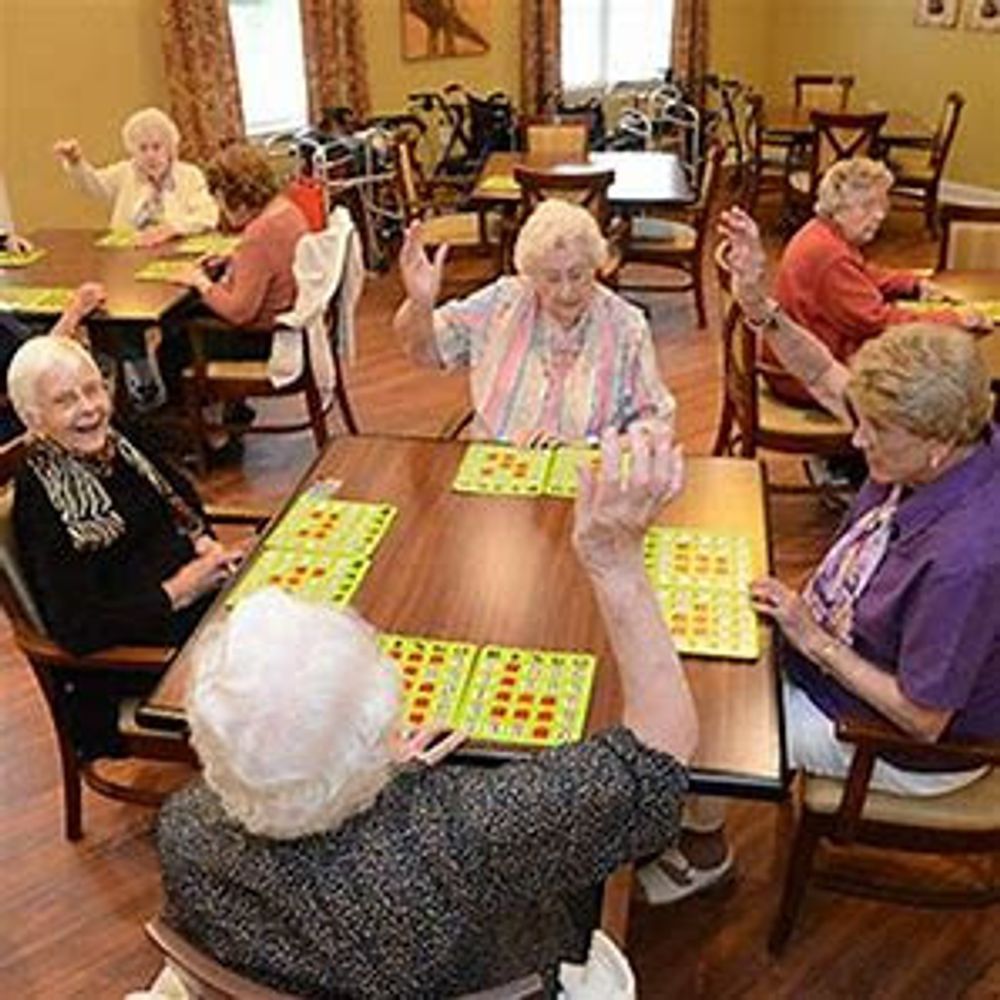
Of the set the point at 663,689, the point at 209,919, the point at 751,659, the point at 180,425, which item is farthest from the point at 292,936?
the point at 180,425

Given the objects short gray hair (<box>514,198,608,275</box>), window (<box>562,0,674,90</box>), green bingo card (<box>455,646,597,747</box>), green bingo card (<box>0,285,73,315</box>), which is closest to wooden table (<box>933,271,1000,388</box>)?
short gray hair (<box>514,198,608,275</box>)

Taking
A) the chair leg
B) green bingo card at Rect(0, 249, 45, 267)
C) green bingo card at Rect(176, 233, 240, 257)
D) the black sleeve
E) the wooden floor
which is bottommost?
the wooden floor

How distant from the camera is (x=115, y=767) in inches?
109

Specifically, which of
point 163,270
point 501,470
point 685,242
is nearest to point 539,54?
point 685,242

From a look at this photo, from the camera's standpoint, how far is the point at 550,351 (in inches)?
110

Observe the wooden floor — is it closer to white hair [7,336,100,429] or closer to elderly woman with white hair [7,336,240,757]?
elderly woman with white hair [7,336,240,757]

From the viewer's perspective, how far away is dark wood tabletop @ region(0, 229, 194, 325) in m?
3.56

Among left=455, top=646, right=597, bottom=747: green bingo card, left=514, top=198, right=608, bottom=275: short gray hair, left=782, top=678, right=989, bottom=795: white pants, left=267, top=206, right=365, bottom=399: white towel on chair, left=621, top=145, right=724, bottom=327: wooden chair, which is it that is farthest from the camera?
left=621, top=145, right=724, bottom=327: wooden chair

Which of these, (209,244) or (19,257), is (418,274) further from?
(19,257)

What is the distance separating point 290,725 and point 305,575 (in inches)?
35.5

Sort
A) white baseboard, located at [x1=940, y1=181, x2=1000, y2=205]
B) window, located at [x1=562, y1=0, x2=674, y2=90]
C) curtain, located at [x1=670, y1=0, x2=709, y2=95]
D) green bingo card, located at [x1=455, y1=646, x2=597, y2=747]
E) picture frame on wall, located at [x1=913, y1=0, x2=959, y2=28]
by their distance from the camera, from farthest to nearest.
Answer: curtain, located at [x1=670, y1=0, x2=709, y2=95] → window, located at [x1=562, y1=0, x2=674, y2=90] → white baseboard, located at [x1=940, y1=181, x2=1000, y2=205] → picture frame on wall, located at [x1=913, y1=0, x2=959, y2=28] → green bingo card, located at [x1=455, y1=646, x2=597, y2=747]

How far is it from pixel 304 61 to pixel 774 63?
3.79m

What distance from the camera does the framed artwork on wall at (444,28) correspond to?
687 cm

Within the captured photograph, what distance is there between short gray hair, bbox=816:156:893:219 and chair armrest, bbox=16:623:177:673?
2262mm
